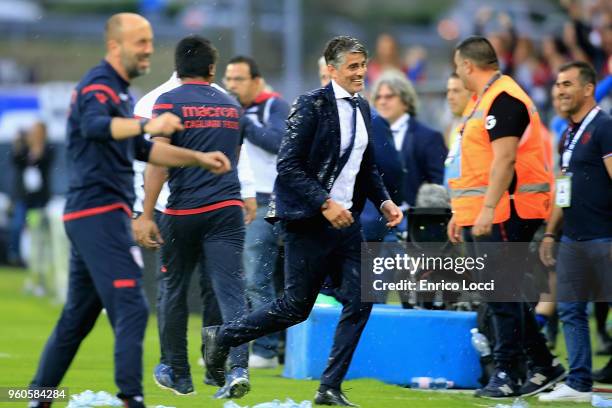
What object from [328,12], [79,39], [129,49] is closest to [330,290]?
[129,49]

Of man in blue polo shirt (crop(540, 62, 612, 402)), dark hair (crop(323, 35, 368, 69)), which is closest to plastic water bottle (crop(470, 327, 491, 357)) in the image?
man in blue polo shirt (crop(540, 62, 612, 402))

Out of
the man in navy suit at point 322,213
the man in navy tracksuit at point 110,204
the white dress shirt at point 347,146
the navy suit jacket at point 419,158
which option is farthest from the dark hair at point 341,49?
the navy suit jacket at point 419,158

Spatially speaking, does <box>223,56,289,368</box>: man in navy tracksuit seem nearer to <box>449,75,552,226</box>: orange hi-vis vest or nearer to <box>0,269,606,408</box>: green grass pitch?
<box>0,269,606,408</box>: green grass pitch

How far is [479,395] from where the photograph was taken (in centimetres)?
884

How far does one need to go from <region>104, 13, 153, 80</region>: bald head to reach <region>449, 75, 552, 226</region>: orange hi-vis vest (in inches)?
106

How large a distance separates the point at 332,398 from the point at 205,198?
1.55 meters

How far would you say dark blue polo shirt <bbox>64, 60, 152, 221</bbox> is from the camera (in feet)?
22.1

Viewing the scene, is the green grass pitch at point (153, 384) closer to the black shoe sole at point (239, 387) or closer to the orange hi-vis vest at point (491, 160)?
the black shoe sole at point (239, 387)

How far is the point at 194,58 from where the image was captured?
330 inches

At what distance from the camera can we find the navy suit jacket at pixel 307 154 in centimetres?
791

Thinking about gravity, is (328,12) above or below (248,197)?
above

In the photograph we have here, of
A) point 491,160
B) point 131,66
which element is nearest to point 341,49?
point 491,160

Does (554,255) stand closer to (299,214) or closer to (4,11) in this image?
(299,214)

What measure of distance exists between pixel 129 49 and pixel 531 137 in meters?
3.13
